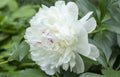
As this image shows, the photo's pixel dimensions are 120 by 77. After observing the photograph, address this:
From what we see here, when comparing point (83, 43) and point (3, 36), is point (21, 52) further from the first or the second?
point (3, 36)

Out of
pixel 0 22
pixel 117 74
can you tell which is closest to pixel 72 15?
pixel 117 74

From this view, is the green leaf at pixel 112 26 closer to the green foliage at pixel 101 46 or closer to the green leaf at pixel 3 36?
the green foliage at pixel 101 46

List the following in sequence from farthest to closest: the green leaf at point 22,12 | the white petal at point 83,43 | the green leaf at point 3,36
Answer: the green leaf at point 22,12 < the green leaf at point 3,36 < the white petal at point 83,43

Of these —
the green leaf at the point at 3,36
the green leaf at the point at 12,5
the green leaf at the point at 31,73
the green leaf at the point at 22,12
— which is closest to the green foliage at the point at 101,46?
the green leaf at the point at 31,73

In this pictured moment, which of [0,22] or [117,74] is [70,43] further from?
[0,22]

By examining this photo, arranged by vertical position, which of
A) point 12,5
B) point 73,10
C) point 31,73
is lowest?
point 12,5

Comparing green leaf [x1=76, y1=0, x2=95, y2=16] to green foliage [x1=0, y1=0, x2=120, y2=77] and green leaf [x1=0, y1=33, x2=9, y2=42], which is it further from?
green leaf [x1=0, y1=33, x2=9, y2=42]

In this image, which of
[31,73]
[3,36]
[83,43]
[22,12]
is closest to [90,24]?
[83,43]
